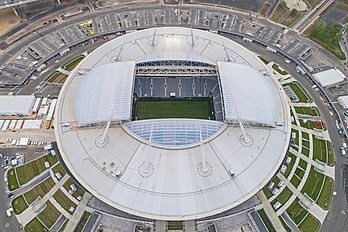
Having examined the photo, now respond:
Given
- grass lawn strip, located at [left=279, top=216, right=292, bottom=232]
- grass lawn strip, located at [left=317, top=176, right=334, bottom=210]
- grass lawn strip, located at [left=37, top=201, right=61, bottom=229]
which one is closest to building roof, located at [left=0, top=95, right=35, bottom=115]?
grass lawn strip, located at [left=37, top=201, right=61, bottom=229]

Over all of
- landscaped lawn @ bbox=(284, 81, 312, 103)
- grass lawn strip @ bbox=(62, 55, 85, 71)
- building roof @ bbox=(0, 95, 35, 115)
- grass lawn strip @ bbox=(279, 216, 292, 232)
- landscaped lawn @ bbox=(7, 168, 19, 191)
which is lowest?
grass lawn strip @ bbox=(279, 216, 292, 232)

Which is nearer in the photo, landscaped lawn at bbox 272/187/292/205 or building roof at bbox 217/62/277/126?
building roof at bbox 217/62/277/126

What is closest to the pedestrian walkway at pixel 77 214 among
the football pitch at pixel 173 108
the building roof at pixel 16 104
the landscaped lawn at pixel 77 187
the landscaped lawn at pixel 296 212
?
the landscaped lawn at pixel 77 187

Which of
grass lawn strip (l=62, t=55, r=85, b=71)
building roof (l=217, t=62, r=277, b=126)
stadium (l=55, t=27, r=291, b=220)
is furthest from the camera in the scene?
grass lawn strip (l=62, t=55, r=85, b=71)

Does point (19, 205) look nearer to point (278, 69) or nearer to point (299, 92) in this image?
point (299, 92)

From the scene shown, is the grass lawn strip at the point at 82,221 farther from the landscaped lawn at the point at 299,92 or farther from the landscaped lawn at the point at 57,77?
the landscaped lawn at the point at 299,92

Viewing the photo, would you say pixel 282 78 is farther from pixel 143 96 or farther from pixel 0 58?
pixel 0 58

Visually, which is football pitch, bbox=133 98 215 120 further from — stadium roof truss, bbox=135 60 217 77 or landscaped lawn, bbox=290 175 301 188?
landscaped lawn, bbox=290 175 301 188

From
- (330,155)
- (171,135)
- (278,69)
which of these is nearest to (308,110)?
(330,155)
